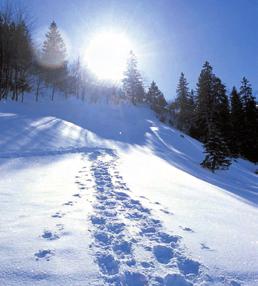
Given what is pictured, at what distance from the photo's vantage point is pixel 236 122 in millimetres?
37656

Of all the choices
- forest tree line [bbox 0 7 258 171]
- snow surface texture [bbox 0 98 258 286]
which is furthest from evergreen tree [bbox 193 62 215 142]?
snow surface texture [bbox 0 98 258 286]

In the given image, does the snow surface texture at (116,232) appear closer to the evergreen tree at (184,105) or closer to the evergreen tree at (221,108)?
the evergreen tree at (221,108)

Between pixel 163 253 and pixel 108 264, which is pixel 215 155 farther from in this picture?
pixel 108 264

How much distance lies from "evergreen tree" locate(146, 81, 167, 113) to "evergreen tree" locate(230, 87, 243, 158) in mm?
21151

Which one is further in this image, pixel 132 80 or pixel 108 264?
pixel 132 80

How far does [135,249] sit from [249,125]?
3703cm

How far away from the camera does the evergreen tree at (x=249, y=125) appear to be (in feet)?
119

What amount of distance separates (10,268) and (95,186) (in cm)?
421

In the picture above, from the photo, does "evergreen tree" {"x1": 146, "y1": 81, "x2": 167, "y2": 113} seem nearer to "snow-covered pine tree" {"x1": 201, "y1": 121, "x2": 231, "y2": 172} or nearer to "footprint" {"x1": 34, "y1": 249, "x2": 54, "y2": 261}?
"snow-covered pine tree" {"x1": 201, "y1": 121, "x2": 231, "y2": 172}

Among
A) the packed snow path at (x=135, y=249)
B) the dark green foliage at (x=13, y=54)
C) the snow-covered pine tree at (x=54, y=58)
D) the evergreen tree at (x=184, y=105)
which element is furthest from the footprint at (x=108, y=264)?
the evergreen tree at (x=184, y=105)

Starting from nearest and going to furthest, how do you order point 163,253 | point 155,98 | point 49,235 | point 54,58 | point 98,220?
1. point 163,253
2. point 49,235
3. point 98,220
4. point 54,58
5. point 155,98

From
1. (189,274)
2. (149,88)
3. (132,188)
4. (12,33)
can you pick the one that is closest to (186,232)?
(189,274)

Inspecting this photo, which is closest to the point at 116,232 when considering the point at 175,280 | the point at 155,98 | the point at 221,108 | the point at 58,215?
the point at 58,215

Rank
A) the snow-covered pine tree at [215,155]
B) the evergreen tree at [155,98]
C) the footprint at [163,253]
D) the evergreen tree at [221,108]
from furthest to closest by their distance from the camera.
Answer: the evergreen tree at [155,98]
the evergreen tree at [221,108]
the snow-covered pine tree at [215,155]
the footprint at [163,253]
